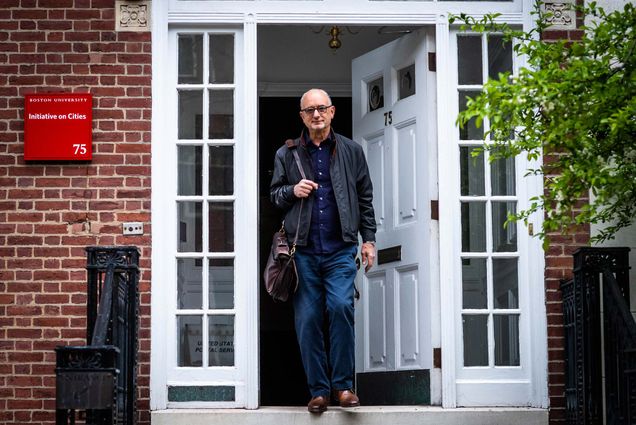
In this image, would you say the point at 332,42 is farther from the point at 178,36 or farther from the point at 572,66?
the point at 572,66

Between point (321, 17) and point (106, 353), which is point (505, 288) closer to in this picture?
point (321, 17)

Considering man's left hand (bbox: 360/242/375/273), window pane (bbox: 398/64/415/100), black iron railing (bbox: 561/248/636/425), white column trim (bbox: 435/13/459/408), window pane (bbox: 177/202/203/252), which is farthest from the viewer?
window pane (bbox: 398/64/415/100)

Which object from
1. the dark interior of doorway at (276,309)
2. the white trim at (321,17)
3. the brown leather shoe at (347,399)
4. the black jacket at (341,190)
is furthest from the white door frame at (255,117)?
the dark interior of doorway at (276,309)

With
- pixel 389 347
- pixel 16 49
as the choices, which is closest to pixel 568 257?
pixel 389 347

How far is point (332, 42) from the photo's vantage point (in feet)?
30.0

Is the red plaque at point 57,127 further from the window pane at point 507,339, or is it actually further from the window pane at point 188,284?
the window pane at point 507,339

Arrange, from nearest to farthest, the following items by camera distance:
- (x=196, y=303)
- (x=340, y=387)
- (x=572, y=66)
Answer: (x=572, y=66)
(x=340, y=387)
(x=196, y=303)

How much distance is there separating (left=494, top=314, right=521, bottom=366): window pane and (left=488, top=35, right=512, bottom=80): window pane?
155cm

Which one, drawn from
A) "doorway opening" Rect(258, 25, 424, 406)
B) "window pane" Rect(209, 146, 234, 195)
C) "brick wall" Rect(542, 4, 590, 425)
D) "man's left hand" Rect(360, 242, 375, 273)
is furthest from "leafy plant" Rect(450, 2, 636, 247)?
"doorway opening" Rect(258, 25, 424, 406)

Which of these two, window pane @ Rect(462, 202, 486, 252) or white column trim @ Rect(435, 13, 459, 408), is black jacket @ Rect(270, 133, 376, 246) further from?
window pane @ Rect(462, 202, 486, 252)

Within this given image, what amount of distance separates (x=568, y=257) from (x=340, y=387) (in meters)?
1.68

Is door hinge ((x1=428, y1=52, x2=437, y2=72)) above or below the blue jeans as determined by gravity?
above

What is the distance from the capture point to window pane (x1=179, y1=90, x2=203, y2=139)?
821 cm

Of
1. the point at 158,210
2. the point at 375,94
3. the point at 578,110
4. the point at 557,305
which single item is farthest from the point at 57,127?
the point at 578,110
